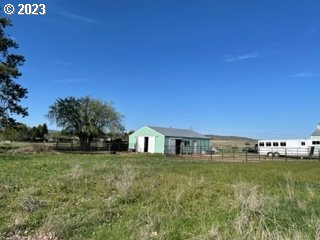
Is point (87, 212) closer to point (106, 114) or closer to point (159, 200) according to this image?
point (159, 200)

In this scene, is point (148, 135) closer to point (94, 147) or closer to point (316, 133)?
point (94, 147)

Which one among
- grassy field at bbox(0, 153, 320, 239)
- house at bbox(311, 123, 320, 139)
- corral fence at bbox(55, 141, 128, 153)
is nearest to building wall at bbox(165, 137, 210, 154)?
corral fence at bbox(55, 141, 128, 153)

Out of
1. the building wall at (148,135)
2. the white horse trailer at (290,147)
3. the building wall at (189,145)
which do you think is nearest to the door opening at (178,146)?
the building wall at (189,145)

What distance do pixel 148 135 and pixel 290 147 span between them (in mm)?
18009

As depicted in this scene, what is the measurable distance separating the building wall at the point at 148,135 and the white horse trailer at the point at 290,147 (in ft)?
43.0

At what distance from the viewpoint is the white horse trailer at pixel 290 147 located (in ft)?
147

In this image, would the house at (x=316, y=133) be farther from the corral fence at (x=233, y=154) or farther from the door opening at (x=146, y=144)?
the door opening at (x=146, y=144)

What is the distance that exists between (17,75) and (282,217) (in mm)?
31605

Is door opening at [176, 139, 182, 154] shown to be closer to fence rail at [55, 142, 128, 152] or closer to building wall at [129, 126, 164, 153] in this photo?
building wall at [129, 126, 164, 153]

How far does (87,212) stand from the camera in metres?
8.54

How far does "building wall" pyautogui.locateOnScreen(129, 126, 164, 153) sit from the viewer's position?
4944 cm

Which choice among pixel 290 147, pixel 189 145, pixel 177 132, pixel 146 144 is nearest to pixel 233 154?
pixel 290 147

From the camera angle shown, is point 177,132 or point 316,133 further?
point 316,133

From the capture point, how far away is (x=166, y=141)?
1935 inches
